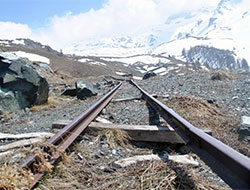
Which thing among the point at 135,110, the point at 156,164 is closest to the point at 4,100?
the point at 135,110

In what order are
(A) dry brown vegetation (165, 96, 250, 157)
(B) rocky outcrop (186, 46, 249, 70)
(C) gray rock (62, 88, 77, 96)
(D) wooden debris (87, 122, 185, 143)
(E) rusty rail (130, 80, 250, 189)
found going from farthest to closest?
(B) rocky outcrop (186, 46, 249, 70)
(C) gray rock (62, 88, 77, 96)
(A) dry brown vegetation (165, 96, 250, 157)
(D) wooden debris (87, 122, 185, 143)
(E) rusty rail (130, 80, 250, 189)

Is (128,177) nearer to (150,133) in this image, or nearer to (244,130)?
(150,133)

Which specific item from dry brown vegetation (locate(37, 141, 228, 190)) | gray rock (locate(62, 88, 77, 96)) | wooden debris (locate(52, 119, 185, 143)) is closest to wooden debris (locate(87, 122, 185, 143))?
wooden debris (locate(52, 119, 185, 143))

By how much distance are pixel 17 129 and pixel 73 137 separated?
1.83m

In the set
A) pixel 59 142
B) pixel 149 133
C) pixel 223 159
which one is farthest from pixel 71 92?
pixel 223 159

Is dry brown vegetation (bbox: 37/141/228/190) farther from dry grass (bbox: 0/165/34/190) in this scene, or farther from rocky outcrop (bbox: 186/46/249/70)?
rocky outcrop (bbox: 186/46/249/70)

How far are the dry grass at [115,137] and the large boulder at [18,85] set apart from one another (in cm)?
364

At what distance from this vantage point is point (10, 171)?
122cm

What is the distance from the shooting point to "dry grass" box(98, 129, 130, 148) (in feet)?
7.71

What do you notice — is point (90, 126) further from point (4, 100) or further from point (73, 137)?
point (4, 100)

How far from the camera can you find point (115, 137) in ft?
7.93

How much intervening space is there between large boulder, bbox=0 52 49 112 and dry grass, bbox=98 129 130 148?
3.64 m

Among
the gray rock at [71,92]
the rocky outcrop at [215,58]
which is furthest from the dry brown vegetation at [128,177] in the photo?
the rocky outcrop at [215,58]

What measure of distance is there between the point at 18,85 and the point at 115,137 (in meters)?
4.17
